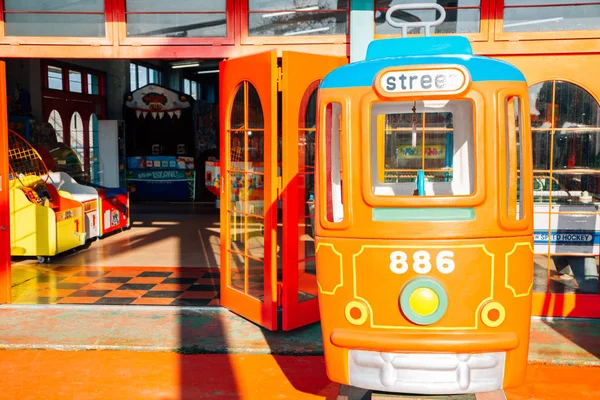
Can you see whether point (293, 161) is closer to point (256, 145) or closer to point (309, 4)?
point (256, 145)

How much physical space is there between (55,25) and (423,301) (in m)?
4.49

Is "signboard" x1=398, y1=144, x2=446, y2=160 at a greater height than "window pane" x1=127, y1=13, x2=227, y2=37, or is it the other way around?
"window pane" x1=127, y1=13, x2=227, y2=37

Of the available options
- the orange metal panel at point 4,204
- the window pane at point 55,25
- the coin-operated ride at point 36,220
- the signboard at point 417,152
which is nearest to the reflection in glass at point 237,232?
the signboard at point 417,152

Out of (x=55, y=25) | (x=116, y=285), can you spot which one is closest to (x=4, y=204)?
(x=116, y=285)

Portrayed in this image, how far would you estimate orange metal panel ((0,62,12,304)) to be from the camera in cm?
623

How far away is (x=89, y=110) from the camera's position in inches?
607

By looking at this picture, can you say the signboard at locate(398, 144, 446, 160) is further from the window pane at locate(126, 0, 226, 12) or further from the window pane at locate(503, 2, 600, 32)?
the window pane at locate(126, 0, 226, 12)

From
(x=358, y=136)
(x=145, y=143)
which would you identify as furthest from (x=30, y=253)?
(x=145, y=143)

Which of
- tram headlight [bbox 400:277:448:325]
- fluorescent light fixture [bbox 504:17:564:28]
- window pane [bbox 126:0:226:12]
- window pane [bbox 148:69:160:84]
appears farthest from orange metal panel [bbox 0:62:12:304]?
window pane [bbox 148:69:160:84]

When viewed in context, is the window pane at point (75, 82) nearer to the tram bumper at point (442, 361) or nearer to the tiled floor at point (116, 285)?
the tiled floor at point (116, 285)

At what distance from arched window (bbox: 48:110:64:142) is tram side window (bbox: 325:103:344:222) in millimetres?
10988

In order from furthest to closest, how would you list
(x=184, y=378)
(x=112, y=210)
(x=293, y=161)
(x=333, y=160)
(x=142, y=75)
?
(x=142, y=75)
(x=112, y=210)
(x=293, y=161)
(x=184, y=378)
(x=333, y=160)

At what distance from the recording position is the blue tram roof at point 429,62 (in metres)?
3.47

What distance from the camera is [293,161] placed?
5.38 m
